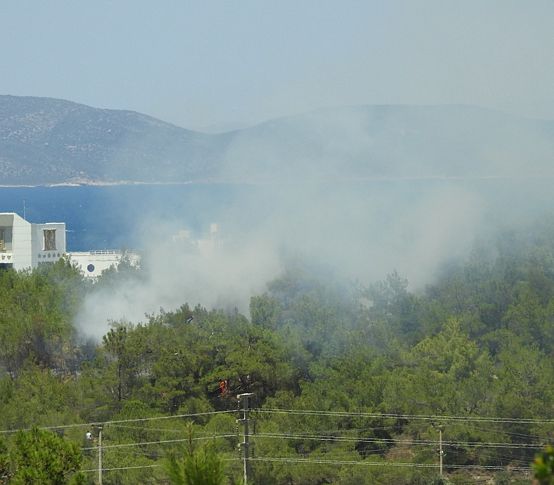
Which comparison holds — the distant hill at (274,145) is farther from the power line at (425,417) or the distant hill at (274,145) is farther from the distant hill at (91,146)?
the power line at (425,417)

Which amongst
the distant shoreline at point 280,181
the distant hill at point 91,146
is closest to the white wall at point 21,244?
the distant shoreline at point 280,181

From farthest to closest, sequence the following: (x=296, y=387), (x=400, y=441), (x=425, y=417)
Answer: (x=296, y=387)
(x=425, y=417)
(x=400, y=441)

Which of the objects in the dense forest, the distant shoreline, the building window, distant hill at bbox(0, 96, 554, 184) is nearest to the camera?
the dense forest

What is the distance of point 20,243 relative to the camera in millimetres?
33375

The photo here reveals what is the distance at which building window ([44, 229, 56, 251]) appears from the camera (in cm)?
3437

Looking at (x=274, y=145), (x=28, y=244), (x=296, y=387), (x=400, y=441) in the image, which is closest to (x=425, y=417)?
(x=400, y=441)

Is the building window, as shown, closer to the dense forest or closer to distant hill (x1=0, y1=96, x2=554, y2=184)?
the dense forest

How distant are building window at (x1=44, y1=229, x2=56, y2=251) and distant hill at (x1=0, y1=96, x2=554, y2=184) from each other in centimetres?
2576

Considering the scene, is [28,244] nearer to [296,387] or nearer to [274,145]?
Result: [296,387]

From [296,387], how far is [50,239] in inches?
570

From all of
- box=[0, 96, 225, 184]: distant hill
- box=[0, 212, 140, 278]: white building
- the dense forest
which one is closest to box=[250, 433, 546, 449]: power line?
the dense forest

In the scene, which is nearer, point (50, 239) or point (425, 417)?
point (425, 417)

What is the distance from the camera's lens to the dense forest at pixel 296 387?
17609mm

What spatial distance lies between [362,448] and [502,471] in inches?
72.6
